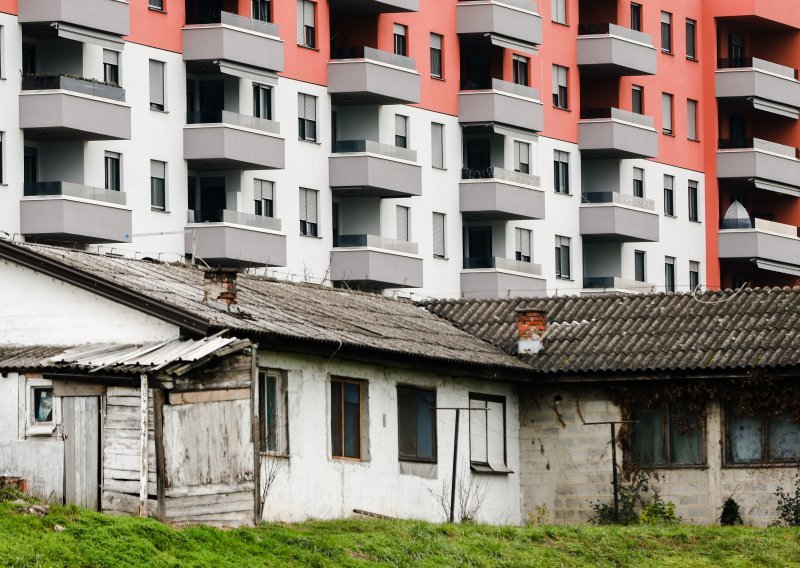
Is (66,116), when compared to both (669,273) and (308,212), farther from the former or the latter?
(669,273)

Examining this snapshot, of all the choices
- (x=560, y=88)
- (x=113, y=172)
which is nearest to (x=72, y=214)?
(x=113, y=172)

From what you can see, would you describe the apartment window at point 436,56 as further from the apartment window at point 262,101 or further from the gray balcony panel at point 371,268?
the apartment window at point 262,101

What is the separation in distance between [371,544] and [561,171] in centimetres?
4996

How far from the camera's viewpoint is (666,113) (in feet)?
294

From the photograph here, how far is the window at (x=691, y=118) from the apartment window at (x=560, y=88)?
7.66m

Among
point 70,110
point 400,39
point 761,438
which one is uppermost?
point 400,39

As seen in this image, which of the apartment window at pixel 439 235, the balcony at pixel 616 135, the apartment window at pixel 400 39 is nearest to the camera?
the apartment window at pixel 400 39

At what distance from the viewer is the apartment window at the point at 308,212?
243 feet

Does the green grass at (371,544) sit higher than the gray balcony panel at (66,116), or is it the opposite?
the gray balcony panel at (66,116)

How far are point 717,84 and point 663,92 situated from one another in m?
3.08

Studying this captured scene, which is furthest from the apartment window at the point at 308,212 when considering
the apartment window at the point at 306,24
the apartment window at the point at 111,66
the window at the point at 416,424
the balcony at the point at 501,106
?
the window at the point at 416,424

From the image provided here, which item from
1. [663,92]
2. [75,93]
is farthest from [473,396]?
[663,92]

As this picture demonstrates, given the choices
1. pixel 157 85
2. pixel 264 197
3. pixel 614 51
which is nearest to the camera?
pixel 157 85

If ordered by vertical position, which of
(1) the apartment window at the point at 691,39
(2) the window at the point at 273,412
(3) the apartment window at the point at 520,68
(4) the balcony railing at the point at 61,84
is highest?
(1) the apartment window at the point at 691,39
